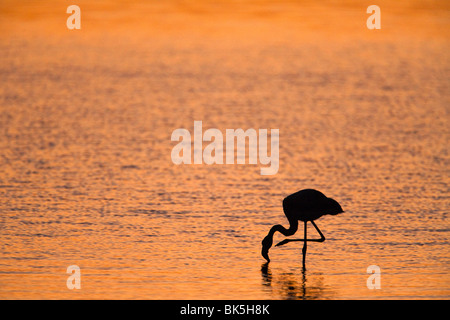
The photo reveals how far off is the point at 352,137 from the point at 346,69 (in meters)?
17.1

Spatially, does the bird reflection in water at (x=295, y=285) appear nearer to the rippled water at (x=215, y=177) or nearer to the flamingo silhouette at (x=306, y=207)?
the rippled water at (x=215, y=177)

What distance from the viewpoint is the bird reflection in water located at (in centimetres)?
1479

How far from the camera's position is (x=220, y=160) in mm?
26672

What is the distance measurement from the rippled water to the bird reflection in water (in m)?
0.05

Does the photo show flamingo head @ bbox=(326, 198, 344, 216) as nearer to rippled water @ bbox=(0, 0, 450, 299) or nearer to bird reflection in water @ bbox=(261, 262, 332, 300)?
rippled water @ bbox=(0, 0, 450, 299)

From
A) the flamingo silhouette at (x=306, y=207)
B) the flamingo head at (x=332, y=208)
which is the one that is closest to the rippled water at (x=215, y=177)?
the flamingo silhouette at (x=306, y=207)

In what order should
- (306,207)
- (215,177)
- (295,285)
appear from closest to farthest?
(295,285) → (306,207) → (215,177)

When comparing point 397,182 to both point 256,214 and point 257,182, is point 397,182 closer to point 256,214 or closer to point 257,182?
point 257,182

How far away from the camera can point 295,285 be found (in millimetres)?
15375

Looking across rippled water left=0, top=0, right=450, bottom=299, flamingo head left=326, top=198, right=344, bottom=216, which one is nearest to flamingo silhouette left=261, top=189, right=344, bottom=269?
flamingo head left=326, top=198, right=344, bottom=216

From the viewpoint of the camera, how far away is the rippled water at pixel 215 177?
15906 mm

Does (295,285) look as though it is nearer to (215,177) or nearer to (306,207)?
(306,207)

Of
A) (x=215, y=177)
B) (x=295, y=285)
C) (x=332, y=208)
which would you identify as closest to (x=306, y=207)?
(x=332, y=208)

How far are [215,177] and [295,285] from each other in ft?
30.9
